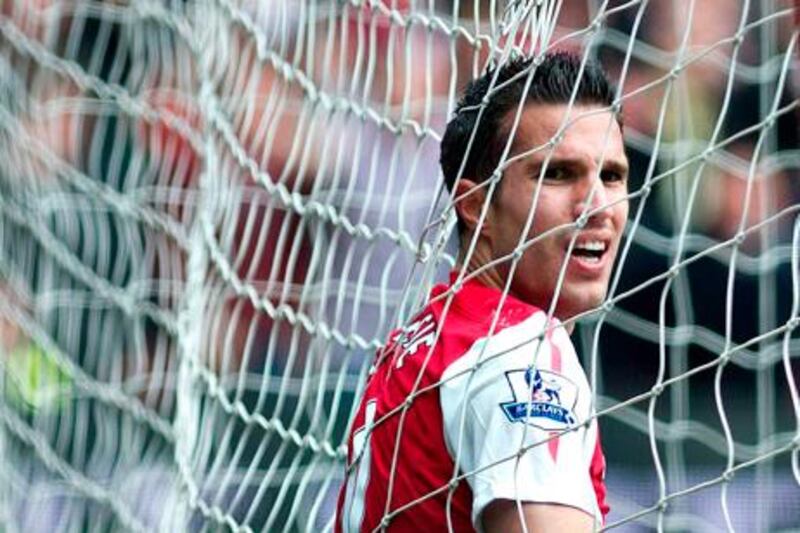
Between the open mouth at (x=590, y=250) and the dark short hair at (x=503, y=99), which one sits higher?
the dark short hair at (x=503, y=99)

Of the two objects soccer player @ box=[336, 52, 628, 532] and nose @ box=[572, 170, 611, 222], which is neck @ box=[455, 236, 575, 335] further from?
nose @ box=[572, 170, 611, 222]

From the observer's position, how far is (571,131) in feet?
6.06

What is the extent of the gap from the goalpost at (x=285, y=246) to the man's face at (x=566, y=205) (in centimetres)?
28

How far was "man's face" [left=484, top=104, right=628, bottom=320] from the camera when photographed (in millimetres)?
1825

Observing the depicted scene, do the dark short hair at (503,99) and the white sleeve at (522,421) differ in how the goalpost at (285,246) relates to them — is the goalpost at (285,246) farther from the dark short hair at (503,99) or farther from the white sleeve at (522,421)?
the white sleeve at (522,421)

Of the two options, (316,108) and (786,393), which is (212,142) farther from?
(786,393)

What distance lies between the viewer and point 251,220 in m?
3.03

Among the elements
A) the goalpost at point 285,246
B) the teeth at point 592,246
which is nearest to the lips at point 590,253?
the teeth at point 592,246

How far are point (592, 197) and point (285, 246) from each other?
1424 mm

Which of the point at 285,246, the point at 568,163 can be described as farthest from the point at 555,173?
the point at 285,246

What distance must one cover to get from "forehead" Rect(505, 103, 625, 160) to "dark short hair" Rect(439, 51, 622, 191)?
0.04 ft

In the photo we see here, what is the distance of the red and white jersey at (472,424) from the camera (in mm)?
1659

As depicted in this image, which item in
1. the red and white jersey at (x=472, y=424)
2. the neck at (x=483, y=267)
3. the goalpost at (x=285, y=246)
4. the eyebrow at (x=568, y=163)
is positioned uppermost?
the eyebrow at (x=568, y=163)

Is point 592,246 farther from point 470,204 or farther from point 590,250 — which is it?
point 470,204
